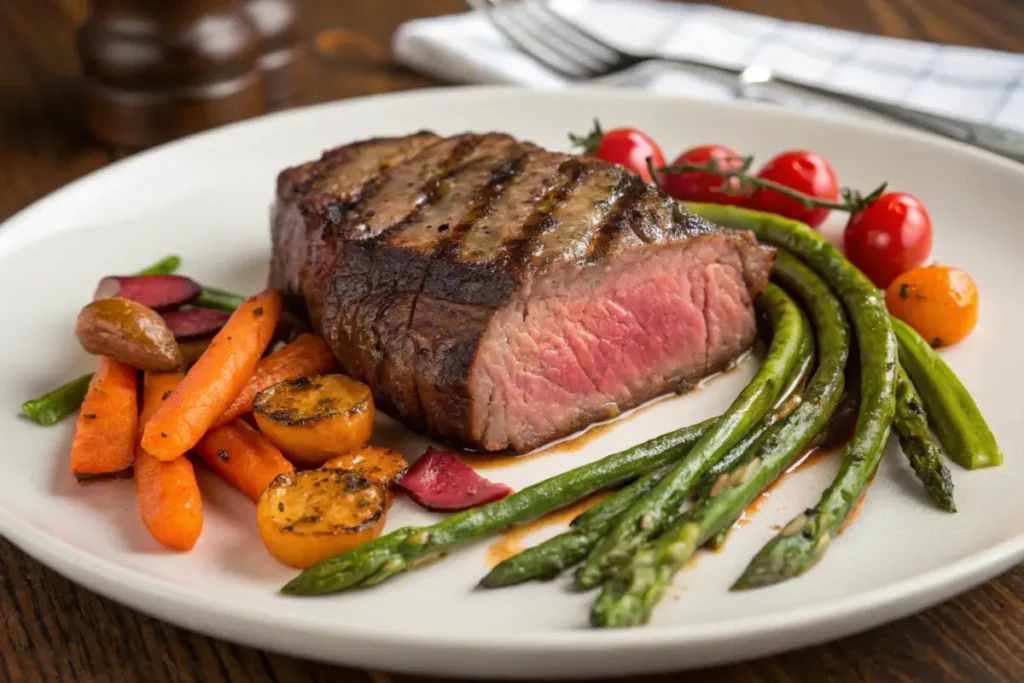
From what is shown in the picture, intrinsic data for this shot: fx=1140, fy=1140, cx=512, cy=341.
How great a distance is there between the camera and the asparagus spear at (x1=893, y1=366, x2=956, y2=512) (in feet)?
10.3

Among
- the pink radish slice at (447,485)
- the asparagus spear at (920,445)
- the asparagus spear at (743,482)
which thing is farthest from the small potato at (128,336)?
the asparagus spear at (920,445)

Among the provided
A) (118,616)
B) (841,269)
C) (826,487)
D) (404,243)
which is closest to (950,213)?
(841,269)

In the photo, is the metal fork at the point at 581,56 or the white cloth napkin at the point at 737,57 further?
the white cloth napkin at the point at 737,57

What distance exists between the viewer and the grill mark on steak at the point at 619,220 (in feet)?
11.6

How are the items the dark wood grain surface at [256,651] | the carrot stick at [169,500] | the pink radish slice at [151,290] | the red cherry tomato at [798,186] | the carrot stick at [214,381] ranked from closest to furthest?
the dark wood grain surface at [256,651] < the carrot stick at [169,500] < the carrot stick at [214,381] < the pink radish slice at [151,290] < the red cherry tomato at [798,186]

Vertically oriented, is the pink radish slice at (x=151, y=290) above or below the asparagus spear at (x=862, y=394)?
below

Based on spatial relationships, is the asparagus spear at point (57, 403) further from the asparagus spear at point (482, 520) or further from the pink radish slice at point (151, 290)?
the asparagus spear at point (482, 520)

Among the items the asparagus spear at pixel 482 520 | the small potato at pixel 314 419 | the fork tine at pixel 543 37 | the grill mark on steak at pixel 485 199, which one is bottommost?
the small potato at pixel 314 419

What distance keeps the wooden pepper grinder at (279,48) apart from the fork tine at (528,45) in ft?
3.38

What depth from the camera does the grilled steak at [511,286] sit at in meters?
3.45

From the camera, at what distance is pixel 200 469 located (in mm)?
3396

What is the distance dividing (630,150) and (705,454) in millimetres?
2067

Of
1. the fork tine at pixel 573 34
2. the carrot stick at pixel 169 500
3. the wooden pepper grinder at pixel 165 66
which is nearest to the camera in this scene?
the carrot stick at pixel 169 500

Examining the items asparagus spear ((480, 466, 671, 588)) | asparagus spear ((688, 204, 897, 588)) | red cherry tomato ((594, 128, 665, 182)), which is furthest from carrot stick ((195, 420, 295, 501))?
red cherry tomato ((594, 128, 665, 182))
